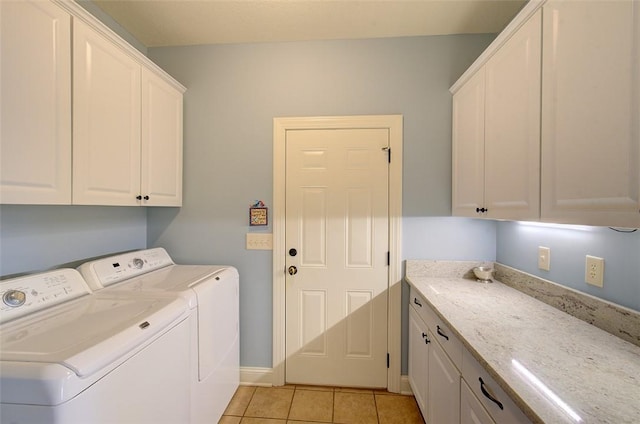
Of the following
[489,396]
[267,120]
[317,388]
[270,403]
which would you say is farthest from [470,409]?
[267,120]

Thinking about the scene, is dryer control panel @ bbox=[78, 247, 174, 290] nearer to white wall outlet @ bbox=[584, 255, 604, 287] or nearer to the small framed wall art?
the small framed wall art

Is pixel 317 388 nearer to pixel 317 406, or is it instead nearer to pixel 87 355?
pixel 317 406

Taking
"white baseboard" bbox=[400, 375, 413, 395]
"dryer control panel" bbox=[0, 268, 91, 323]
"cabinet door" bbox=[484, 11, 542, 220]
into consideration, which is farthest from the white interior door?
"dryer control panel" bbox=[0, 268, 91, 323]

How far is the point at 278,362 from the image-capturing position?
194 centimetres

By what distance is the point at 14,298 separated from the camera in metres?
1.00

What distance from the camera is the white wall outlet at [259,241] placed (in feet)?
6.43

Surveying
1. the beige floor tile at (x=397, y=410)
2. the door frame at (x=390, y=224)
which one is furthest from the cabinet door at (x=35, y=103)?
the beige floor tile at (x=397, y=410)

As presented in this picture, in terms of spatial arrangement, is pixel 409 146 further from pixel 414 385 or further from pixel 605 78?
pixel 414 385

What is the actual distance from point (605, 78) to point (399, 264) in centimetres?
141

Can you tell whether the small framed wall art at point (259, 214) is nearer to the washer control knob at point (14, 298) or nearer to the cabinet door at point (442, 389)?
the washer control knob at point (14, 298)

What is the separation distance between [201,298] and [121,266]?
1.90ft

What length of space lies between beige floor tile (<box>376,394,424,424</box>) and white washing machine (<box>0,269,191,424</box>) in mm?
1234

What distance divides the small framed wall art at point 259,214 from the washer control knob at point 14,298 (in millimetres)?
1200

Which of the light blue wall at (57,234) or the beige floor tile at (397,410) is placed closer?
→ the light blue wall at (57,234)
